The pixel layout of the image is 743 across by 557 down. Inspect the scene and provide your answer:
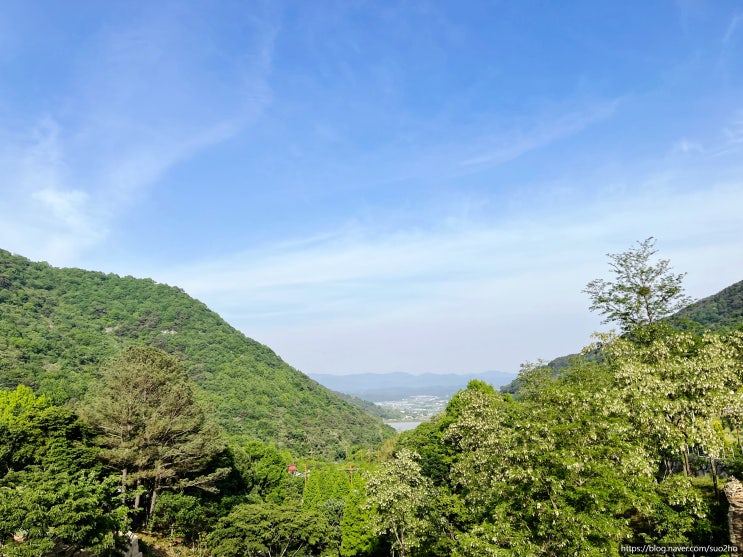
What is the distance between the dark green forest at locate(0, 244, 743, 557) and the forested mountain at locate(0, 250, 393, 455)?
2193cm

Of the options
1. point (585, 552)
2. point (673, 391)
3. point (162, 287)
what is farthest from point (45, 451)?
point (162, 287)

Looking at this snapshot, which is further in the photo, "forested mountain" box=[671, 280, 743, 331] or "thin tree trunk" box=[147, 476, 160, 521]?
"forested mountain" box=[671, 280, 743, 331]

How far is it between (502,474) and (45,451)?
27.4 m

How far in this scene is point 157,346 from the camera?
121 m

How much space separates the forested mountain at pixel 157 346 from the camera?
3110 inches

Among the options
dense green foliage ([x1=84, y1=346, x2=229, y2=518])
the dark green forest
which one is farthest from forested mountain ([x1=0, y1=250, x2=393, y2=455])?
dense green foliage ([x1=84, y1=346, x2=229, y2=518])

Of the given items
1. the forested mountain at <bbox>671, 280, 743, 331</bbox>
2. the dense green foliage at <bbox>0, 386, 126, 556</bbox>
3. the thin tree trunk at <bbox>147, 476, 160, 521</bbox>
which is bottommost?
the thin tree trunk at <bbox>147, 476, 160, 521</bbox>

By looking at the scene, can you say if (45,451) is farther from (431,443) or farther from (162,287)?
(162,287)

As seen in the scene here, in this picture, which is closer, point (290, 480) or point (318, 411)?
point (290, 480)

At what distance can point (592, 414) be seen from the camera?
1551 cm

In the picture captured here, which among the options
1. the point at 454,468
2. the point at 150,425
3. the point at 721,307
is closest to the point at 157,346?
the point at 150,425

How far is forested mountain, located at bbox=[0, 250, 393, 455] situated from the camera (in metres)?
79.0

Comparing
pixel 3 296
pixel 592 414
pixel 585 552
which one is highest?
pixel 3 296

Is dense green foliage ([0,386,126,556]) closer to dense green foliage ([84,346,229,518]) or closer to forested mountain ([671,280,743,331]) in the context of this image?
dense green foliage ([84,346,229,518])
